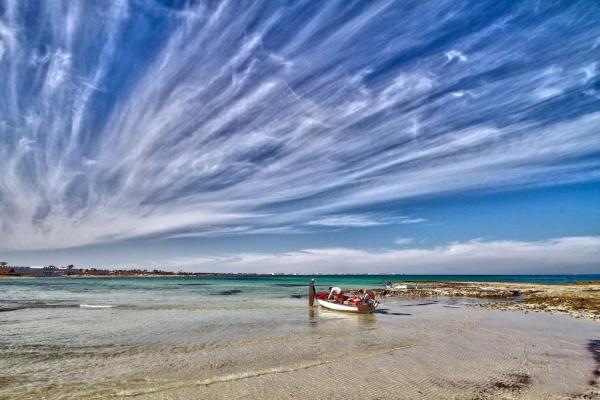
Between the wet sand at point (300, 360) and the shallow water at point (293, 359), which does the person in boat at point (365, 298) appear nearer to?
the shallow water at point (293, 359)

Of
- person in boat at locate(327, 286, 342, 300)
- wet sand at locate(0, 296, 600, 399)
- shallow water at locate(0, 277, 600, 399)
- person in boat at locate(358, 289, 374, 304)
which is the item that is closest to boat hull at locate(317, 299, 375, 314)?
person in boat at locate(358, 289, 374, 304)

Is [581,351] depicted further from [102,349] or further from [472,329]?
[102,349]

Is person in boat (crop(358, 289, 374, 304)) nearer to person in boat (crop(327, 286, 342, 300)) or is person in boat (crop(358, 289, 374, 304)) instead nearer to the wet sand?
person in boat (crop(327, 286, 342, 300))

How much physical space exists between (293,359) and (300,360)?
1.18 feet

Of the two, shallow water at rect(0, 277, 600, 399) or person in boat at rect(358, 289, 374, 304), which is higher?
person in boat at rect(358, 289, 374, 304)

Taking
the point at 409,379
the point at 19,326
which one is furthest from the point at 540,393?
the point at 19,326

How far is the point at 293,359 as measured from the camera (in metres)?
15.4

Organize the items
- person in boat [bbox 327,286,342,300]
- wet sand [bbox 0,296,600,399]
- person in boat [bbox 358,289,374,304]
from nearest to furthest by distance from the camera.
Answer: wet sand [bbox 0,296,600,399], person in boat [bbox 358,289,374,304], person in boat [bbox 327,286,342,300]

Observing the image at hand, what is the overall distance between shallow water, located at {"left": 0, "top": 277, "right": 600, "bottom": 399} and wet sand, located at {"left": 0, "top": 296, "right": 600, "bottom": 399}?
5 cm

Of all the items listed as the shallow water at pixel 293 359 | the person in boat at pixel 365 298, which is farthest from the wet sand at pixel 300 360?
the person in boat at pixel 365 298

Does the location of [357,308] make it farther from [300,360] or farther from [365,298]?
[300,360]

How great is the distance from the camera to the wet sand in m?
11.4

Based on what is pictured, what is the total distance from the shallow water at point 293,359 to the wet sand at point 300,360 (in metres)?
0.05

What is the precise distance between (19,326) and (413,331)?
87.0ft
